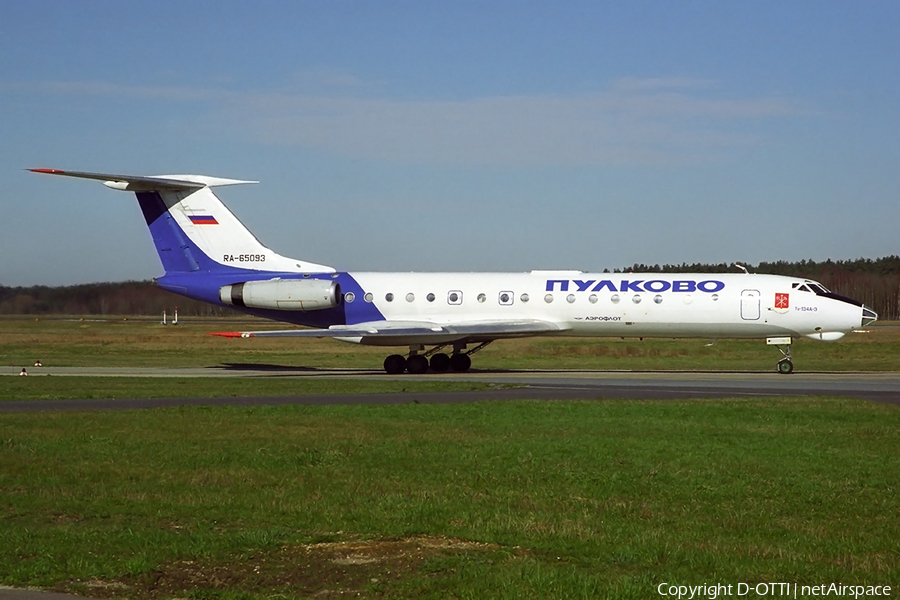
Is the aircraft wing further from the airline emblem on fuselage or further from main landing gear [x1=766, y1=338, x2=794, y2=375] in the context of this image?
main landing gear [x1=766, y1=338, x2=794, y2=375]

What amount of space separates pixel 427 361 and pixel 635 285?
720 cm

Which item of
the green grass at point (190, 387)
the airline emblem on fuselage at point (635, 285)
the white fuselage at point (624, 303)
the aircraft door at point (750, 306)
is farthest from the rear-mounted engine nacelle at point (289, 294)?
the aircraft door at point (750, 306)

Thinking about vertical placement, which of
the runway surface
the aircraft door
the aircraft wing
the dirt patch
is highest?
the aircraft door

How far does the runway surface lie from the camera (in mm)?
20828

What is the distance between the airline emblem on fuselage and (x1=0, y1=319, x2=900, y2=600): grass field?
12204 millimetres

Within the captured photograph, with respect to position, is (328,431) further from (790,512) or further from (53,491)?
(790,512)

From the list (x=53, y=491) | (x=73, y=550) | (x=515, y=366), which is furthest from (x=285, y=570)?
(x=515, y=366)

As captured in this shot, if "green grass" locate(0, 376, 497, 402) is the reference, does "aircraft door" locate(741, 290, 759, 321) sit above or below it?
above

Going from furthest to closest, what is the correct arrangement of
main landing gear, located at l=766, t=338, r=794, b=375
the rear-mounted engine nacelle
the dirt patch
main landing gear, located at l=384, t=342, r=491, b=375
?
main landing gear, located at l=384, t=342, r=491, b=375 → the rear-mounted engine nacelle → main landing gear, located at l=766, t=338, r=794, b=375 → the dirt patch

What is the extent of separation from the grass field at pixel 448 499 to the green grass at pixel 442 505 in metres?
0.03

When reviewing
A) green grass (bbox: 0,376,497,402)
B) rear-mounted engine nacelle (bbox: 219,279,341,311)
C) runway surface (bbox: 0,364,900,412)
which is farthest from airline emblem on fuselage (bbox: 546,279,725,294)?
green grass (bbox: 0,376,497,402)

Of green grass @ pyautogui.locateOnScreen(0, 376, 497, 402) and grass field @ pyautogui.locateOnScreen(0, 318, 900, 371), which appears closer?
green grass @ pyautogui.locateOnScreen(0, 376, 497, 402)

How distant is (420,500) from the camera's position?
32.7 ft

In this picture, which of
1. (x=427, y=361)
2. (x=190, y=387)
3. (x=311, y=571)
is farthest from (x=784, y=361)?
(x=311, y=571)
